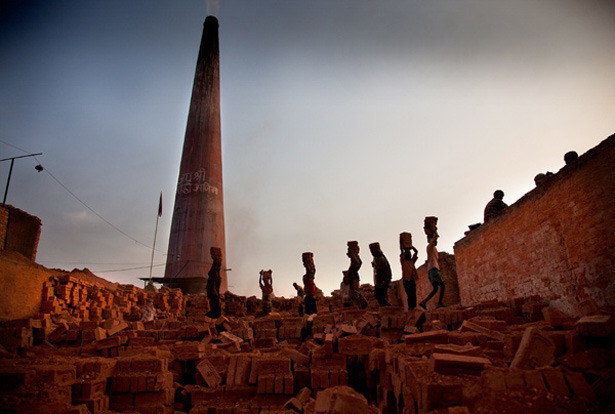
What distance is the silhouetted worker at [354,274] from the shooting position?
10266mm

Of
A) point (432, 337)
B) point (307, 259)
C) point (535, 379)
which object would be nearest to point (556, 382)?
point (535, 379)

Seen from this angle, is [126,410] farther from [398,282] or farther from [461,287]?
[398,282]

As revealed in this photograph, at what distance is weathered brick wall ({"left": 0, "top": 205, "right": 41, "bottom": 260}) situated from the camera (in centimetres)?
1078

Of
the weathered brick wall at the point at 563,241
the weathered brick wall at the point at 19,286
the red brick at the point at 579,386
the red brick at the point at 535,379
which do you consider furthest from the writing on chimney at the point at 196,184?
the red brick at the point at 579,386

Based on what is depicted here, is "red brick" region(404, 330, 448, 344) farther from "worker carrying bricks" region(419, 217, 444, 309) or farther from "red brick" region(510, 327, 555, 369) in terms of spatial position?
"worker carrying bricks" region(419, 217, 444, 309)

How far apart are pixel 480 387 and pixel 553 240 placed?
6.05 meters

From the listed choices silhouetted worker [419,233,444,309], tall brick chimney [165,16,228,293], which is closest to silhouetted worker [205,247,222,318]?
silhouetted worker [419,233,444,309]

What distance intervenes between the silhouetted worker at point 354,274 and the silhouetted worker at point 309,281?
1.39 metres

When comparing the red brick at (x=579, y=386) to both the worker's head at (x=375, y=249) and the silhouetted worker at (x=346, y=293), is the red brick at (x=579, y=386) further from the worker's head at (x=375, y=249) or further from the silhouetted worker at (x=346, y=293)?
the silhouetted worker at (x=346, y=293)

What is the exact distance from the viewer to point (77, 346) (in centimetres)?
703

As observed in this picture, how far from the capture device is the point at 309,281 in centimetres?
1110

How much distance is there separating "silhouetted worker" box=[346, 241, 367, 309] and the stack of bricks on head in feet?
6.58

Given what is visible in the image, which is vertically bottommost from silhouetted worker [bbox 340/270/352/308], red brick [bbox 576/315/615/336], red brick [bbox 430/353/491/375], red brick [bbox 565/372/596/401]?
red brick [bbox 565/372/596/401]

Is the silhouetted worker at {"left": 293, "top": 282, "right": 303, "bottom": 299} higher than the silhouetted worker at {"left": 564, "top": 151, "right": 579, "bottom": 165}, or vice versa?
the silhouetted worker at {"left": 564, "top": 151, "right": 579, "bottom": 165}
